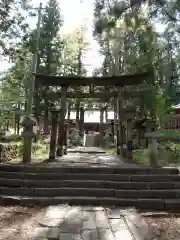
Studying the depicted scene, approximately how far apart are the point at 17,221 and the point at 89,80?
7.53 meters

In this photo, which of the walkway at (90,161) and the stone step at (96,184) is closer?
the stone step at (96,184)

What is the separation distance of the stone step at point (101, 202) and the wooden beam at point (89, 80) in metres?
6.02

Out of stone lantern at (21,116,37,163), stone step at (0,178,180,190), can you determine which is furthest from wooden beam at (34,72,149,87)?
stone step at (0,178,180,190)

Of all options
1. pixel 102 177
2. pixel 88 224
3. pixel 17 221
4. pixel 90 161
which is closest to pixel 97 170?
pixel 102 177

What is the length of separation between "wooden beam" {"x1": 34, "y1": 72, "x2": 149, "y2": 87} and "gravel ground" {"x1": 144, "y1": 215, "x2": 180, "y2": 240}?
677 centimetres

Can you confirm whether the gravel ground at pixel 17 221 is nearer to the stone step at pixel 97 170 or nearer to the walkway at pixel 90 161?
the stone step at pixel 97 170

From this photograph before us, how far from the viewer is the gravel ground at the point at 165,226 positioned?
4.56 meters

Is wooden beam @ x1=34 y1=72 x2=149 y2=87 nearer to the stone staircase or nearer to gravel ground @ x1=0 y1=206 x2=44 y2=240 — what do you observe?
the stone staircase

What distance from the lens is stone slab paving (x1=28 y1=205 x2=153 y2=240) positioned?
4.34 meters

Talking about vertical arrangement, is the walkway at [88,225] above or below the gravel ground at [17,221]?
above

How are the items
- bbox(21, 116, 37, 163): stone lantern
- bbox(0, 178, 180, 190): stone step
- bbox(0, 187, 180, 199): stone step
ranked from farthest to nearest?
bbox(21, 116, 37, 163): stone lantern
bbox(0, 178, 180, 190): stone step
bbox(0, 187, 180, 199): stone step

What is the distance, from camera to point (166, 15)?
767 cm

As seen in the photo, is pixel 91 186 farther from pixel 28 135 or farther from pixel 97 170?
pixel 28 135

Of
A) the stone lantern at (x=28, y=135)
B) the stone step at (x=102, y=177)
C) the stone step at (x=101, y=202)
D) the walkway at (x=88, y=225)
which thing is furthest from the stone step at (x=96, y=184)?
the stone lantern at (x=28, y=135)
